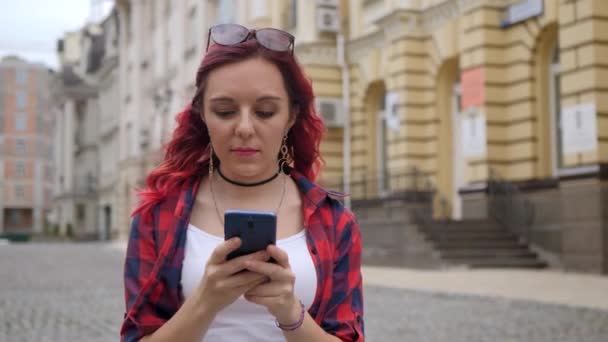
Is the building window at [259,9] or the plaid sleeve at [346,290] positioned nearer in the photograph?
the plaid sleeve at [346,290]

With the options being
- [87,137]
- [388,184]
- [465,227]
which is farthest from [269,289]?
[87,137]

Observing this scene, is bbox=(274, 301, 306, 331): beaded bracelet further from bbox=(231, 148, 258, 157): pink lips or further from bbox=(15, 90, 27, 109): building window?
bbox=(15, 90, 27, 109): building window

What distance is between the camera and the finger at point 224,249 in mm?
2010

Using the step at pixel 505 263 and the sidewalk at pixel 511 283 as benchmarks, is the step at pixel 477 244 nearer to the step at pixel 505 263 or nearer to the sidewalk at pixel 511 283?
the step at pixel 505 263

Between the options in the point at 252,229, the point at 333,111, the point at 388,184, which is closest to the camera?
the point at 252,229

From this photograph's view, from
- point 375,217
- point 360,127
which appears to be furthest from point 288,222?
point 360,127

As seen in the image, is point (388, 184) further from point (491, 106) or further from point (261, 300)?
point (261, 300)

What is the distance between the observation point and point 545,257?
1745 centimetres

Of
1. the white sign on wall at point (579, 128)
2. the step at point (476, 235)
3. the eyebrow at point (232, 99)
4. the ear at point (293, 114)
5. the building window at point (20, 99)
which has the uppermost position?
the building window at point (20, 99)

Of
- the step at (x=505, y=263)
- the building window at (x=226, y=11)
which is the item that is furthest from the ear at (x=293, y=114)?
the building window at (x=226, y=11)

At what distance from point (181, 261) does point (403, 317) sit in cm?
783

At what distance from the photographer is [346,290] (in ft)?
7.89

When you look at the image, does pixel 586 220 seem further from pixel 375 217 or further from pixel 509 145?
pixel 375 217

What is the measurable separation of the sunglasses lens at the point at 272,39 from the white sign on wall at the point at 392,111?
20117 mm
